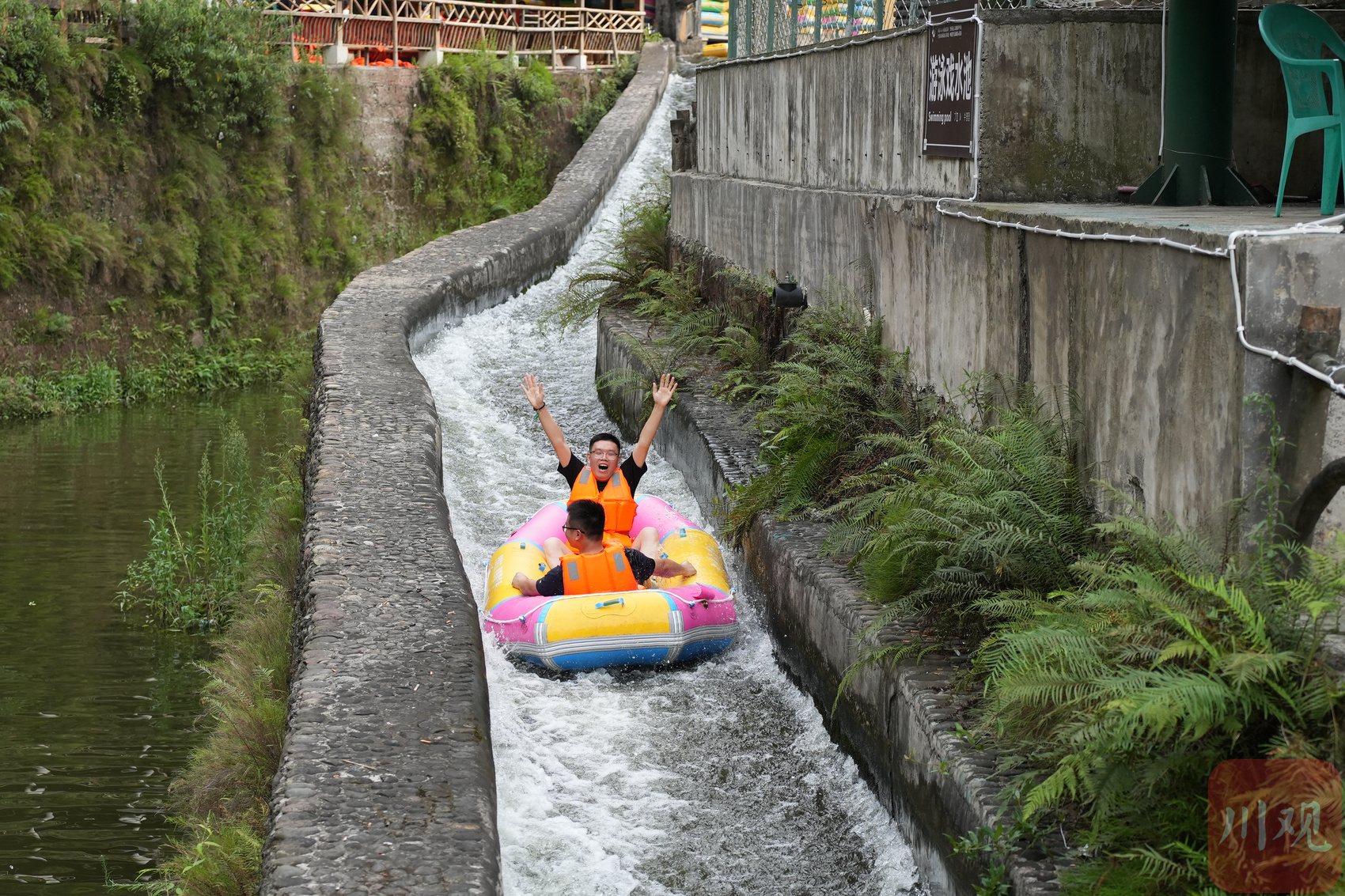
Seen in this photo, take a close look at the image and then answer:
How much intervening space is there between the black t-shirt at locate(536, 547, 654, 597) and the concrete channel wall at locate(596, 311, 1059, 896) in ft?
2.11

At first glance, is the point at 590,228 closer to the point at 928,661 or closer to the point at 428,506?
the point at 428,506

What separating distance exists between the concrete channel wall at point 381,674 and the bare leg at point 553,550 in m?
0.62

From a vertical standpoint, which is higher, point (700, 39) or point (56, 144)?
point (700, 39)

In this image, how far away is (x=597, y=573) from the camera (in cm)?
725

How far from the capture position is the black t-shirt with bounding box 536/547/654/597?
7.26 metres

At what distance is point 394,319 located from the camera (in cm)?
1253

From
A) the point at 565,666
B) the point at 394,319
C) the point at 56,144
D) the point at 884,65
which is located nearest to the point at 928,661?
the point at 565,666

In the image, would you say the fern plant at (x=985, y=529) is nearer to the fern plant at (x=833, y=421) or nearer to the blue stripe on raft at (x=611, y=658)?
the fern plant at (x=833, y=421)

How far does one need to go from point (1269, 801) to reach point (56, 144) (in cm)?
1948

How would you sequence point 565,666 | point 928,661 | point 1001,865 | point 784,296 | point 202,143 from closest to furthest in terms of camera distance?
point 1001,865 < point 928,661 < point 565,666 < point 784,296 < point 202,143

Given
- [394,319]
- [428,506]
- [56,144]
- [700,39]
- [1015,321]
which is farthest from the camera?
[700,39]

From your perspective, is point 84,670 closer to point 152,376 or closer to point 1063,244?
point 1063,244

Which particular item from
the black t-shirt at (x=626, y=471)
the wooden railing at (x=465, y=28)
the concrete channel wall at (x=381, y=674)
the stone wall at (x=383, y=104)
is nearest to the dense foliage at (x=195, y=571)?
the concrete channel wall at (x=381, y=674)

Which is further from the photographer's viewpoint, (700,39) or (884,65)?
(700,39)
